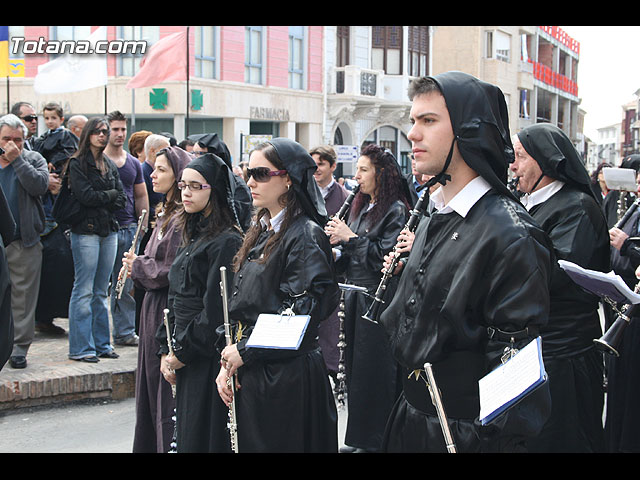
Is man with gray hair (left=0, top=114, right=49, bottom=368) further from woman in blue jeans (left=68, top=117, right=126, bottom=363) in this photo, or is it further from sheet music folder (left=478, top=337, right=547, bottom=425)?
sheet music folder (left=478, top=337, right=547, bottom=425)

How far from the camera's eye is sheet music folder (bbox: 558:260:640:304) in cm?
345

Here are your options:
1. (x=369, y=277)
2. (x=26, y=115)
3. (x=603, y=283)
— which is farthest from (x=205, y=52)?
(x=603, y=283)

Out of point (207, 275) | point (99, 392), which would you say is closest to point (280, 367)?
point (207, 275)

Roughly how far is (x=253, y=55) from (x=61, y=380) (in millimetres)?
20972

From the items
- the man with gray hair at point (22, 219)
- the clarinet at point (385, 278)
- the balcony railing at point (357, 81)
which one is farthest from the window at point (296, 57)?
the clarinet at point (385, 278)

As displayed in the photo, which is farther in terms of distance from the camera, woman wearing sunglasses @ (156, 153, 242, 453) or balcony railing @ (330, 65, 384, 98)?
balcony railing @ (330, 65, 384, 98)

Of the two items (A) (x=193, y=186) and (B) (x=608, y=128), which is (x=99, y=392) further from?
(B) (x=608, y=128)

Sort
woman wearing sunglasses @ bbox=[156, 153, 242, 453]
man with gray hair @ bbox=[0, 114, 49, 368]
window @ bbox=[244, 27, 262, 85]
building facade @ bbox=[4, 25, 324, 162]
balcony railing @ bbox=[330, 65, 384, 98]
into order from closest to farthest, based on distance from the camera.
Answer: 1. woman wearing sunglasses @ bbox=[156, 153, 242, 453]
2. man with gray hair @ bbox=[0, 114, 49, 368]
3. building facade @ bbox=[4, 25, 324, 162]
4. window @ bbox=[244, 27, 262, 85]
5. balcony railing @ bbox=[330, 65, 384, 98]

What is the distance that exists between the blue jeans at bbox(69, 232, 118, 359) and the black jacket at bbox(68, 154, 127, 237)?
0.32 feet

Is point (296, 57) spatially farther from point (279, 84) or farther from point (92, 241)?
point (92, 241)

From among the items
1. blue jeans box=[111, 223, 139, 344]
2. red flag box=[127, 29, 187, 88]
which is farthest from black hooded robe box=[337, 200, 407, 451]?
red flag box=[127, 29, 187, 88]

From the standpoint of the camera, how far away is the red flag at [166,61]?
14633 millimetres

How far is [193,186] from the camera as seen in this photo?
14.9 ft
